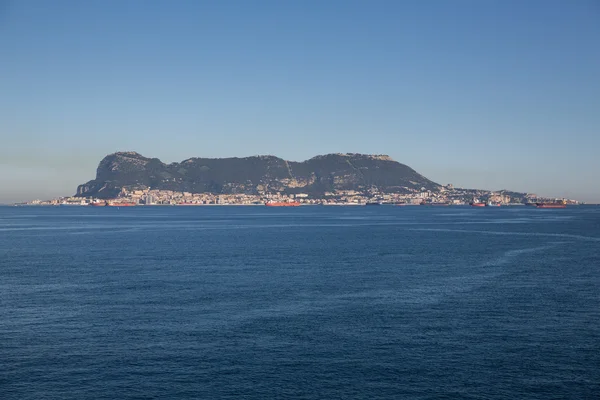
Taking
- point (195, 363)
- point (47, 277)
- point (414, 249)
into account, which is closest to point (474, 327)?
point (195, 363)

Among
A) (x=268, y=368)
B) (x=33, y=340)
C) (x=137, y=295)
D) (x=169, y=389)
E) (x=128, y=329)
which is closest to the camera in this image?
(x=169, y=389)

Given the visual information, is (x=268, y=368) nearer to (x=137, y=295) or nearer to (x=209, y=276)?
(x=137, y=295)

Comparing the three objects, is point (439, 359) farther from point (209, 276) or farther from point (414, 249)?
point (414, 249)

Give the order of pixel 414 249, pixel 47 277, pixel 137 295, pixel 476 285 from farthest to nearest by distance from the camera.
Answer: pixel 414 249, pixel 47 277, pixel 476 285, pixel 137 295

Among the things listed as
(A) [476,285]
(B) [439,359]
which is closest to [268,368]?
(B) [439,359]

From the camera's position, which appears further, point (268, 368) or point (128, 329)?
point (128, 329)

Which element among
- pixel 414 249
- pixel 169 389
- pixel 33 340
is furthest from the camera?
pixel 414 249
